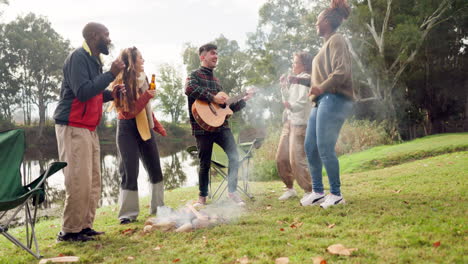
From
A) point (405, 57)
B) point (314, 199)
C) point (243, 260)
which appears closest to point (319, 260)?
point (243, 260)

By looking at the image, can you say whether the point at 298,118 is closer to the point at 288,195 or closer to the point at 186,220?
the point at 288,195

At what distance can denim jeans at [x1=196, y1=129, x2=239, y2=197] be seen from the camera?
4.29 m

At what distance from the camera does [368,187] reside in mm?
5000

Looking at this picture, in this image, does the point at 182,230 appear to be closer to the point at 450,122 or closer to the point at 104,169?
the point at 104,169

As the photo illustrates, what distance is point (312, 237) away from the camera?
2.64 meters

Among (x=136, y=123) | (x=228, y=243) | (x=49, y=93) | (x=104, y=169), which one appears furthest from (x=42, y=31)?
(x=228, y=243)

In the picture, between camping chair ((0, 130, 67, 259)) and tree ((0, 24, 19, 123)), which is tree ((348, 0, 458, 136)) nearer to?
camping chair ((0, 130, 67, 259))

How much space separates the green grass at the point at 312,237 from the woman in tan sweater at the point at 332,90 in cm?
49

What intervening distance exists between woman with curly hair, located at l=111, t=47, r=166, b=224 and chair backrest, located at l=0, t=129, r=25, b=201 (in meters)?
1.04

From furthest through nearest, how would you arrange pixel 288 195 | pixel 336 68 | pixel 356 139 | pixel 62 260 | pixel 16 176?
pixel 356 139, pixel 288 195, pixel 336 68, pixel 16 176, pixel 62 260

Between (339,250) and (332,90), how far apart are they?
68.9 inches

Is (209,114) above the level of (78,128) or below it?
above

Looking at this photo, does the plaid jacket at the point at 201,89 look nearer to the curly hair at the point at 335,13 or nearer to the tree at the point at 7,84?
the curly hair at the point at 335,13

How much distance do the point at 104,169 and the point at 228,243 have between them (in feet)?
42.9
